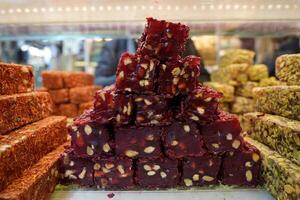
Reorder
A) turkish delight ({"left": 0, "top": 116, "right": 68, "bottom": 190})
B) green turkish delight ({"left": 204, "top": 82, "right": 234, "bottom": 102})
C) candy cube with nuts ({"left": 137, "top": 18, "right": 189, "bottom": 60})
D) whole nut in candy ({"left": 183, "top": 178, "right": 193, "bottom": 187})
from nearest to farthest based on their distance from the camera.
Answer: turkish delight ({"left": 0, "top": 116, "right": 68, "bottom": 190}) → candy cube with nuts ({"left": 137, "top": 18, "right": 189, "bottom": 60}) → whole nut in candy ({"left": 183, "top": 178, "right": 193, "bottom": 187}) → green turkish delight ({"left": 204, "top": 82, "right": 234, "bottom": 102})

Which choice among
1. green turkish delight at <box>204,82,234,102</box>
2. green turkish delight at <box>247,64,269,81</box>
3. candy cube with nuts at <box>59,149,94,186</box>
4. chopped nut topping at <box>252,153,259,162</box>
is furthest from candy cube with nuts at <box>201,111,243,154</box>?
green turkish delight at <box>247,64,269,81</box>

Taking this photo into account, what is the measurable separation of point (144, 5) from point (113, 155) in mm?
893

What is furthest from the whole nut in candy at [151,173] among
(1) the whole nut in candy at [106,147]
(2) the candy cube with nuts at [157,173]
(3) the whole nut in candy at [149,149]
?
(1) the whole nut in candy at [106,147]

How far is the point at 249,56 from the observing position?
364 centimetres

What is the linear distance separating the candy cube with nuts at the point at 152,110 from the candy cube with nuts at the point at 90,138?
0.57ft

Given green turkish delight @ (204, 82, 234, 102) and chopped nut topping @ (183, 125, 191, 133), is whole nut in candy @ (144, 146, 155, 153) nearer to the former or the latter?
chopped nut topping @ (183, 125, 191, 133)

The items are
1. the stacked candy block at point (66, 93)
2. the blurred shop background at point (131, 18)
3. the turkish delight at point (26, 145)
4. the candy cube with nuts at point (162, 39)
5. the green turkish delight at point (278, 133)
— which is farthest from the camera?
the stacked candy block at point (66, 93)

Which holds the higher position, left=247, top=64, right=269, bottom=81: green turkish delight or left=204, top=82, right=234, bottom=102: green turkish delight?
left=247, top=64, right=269, bottom=81: green turkish delight

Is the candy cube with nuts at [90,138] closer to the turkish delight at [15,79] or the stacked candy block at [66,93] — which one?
the turkish delight at [15,79]

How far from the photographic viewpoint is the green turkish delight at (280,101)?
63.9 inches

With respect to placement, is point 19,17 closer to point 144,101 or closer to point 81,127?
point 81,127

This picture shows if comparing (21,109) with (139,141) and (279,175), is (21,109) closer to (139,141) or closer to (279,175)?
(139,141)

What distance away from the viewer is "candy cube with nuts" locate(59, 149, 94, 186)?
1746 mm

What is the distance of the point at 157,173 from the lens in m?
1.71
